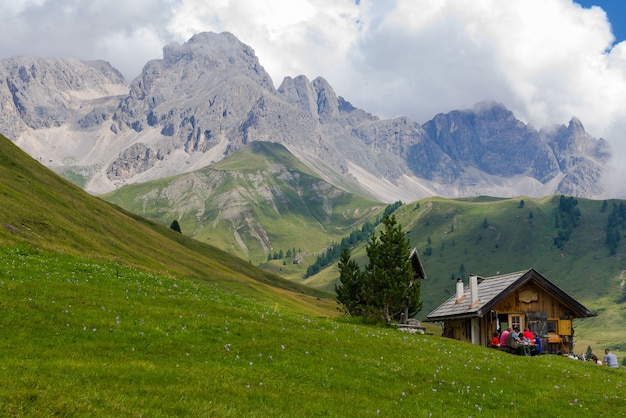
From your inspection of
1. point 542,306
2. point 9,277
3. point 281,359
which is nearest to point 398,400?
point 281,359

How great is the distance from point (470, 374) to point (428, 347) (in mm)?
6680

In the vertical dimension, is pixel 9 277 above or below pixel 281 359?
above

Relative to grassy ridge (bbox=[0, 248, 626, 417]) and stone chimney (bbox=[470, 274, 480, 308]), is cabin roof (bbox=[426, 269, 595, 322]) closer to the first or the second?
stone chimney (bbox=[470, 274, 480, 308])

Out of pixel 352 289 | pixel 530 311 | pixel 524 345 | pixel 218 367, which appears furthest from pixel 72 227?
pixel 218 367

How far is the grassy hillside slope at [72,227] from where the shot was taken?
68.9 meters

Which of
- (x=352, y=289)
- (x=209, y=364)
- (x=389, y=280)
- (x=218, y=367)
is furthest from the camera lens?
(x=352, y=289)

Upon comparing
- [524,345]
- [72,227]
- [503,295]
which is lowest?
[524,345]

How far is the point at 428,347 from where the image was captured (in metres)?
33.7

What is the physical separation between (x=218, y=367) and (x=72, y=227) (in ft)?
228

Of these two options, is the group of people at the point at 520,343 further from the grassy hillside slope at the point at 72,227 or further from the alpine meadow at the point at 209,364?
the grassy hillside slope at the point at 72,227

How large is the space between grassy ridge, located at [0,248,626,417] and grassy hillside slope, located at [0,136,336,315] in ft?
96.8

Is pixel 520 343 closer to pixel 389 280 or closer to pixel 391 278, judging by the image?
pixel 389 280

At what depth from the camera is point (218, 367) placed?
69.5 feet

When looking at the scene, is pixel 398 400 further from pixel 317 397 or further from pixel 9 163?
pixel 9 163
